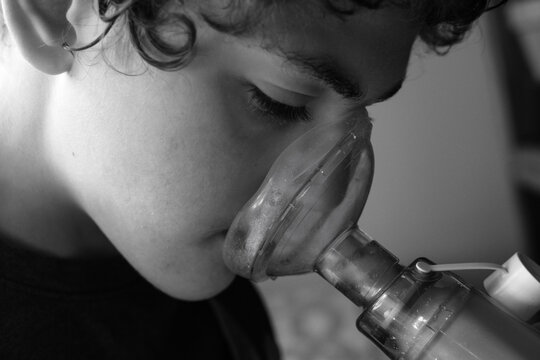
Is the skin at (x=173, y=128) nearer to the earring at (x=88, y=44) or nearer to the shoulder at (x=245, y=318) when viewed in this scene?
the earring at (x=88, y=44)

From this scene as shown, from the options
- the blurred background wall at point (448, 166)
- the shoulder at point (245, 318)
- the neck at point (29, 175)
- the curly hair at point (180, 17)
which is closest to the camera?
the curly hair at point (180, 17)

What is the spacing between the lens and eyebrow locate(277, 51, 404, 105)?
57cm

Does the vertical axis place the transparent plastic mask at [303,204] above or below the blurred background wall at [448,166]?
above

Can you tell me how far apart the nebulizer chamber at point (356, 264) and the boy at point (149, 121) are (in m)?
0.03

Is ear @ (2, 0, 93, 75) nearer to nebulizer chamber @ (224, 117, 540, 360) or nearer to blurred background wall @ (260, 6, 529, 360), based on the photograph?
nebulizer chamber @ (224, 117, 540, 360)

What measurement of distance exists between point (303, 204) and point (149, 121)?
150mm

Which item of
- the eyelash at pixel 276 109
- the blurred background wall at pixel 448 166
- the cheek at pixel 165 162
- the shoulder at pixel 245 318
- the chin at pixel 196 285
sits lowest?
the blurred background wall at pixel 448 166

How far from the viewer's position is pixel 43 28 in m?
0.61

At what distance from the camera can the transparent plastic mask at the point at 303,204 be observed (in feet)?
2.01

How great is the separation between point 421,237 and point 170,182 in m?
1.46

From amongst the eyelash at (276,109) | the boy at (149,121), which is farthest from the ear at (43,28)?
the eyelash at (276,109)

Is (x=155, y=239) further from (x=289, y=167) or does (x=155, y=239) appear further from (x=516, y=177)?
(x=516, y=177)

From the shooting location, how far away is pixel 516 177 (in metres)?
1.92

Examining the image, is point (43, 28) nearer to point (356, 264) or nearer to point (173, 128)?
point (173, 128)
